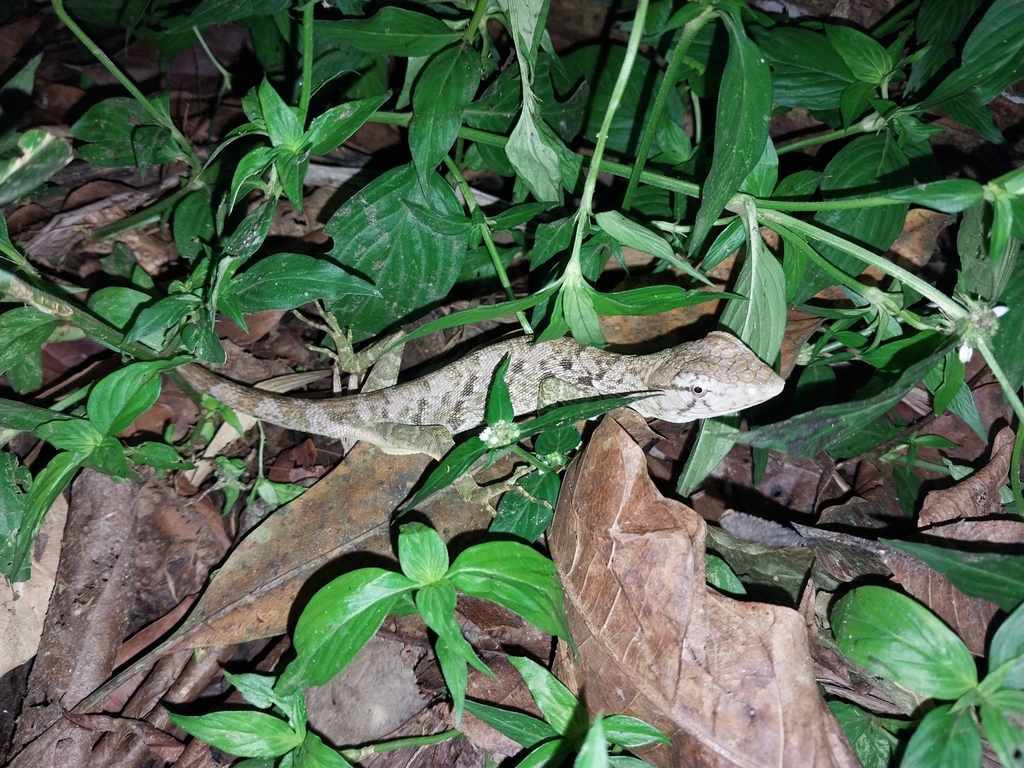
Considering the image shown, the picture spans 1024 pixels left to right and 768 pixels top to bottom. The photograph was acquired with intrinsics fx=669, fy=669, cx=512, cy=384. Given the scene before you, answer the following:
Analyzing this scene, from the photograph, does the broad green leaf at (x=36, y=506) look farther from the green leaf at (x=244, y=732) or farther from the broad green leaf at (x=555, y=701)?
the broad green leaf at (x=555, y=701)

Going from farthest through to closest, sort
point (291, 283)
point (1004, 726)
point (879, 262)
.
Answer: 1. point (291, 283)
2. point (879, 262)
3. point (1004, 726)

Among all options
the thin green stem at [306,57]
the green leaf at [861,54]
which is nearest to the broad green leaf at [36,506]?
the thin green stem at [306,57]

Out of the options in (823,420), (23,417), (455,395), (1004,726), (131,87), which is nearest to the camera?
(1004,726)

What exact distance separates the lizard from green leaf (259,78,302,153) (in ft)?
5.96

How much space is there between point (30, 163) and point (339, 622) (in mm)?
2178

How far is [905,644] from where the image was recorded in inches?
104

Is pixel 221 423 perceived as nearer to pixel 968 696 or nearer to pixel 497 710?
pixel 497 710

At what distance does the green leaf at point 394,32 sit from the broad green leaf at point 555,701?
307 cm

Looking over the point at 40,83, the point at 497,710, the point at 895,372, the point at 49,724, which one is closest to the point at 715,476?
the point at 895,372

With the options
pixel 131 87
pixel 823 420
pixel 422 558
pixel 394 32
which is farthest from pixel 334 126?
pixel 823 420

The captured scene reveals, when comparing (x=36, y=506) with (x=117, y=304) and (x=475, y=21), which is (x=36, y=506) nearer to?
(x=117, y=304)

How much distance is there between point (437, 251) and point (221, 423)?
203 centimetres

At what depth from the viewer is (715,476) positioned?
4.29m

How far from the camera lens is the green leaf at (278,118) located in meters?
3.00
